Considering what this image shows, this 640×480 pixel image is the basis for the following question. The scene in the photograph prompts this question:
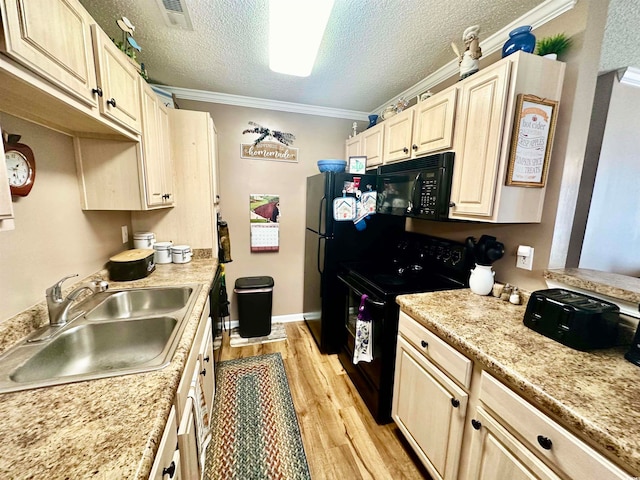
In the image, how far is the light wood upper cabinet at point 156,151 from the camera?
1587 mm

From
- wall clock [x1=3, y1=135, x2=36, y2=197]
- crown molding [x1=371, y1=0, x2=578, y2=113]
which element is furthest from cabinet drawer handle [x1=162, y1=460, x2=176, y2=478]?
crown molding [x1=371, y1=0, x2=578, y2=113]

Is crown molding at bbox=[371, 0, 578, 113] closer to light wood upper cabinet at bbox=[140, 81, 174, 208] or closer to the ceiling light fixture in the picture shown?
the ceiling light fixture

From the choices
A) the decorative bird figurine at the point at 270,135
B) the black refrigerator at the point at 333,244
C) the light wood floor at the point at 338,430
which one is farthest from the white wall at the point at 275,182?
the light wood floor at the point at 338,430

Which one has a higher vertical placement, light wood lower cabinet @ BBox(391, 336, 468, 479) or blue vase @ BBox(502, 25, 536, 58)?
blue vase @ BBox(502, 25, 536, 58)

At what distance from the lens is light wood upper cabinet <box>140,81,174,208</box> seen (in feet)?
5.21

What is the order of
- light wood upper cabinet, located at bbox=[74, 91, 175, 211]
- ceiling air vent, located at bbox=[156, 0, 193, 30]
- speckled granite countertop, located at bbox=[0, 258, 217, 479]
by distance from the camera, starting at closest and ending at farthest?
speckled granite countertop, located at bbox=[0, 258, 217, 479] → ceiling air vent, located at bbox=[156, 0, 193, 30] → light wood upper cabinet, located at bbox=[74, 91, 175, 211]

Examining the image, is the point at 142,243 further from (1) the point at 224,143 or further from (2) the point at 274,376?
(2) the point at 274,376

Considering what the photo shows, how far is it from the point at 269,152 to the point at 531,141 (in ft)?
7.49

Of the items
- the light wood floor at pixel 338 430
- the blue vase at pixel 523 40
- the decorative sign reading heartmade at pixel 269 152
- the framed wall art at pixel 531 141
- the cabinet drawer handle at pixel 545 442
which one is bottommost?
the light wood floor at pixel 338 430

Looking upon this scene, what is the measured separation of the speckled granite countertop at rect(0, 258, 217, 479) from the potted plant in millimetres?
2177

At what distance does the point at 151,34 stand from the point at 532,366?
8.71 ft

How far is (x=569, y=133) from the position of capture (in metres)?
1.27

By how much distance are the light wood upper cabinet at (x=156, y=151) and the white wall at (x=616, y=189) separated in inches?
111

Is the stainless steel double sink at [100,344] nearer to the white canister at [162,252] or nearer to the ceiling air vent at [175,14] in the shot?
the white canister at [162,252]
